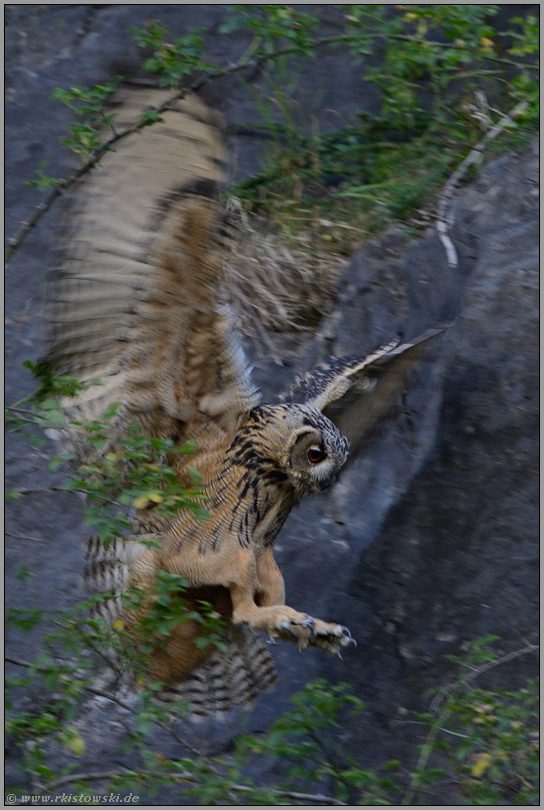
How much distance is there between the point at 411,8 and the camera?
4473 millimetres

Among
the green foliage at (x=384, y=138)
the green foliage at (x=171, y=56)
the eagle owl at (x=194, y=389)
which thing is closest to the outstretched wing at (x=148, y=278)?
the eagle owl at (x=194, y=389)

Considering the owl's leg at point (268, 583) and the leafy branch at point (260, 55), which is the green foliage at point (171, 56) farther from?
the owl's leg at point (268, 583)

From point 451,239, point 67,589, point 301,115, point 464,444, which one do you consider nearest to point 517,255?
point 451,239

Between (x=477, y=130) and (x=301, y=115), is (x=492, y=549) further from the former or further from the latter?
(x=301, y=115)

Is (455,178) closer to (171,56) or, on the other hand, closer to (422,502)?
(422,502)

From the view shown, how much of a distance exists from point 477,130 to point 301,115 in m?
1.19

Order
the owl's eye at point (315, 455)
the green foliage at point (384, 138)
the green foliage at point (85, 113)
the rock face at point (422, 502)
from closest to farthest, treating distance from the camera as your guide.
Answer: the green foliage at point (85, 113), the owl's eye at point (315, 455), the rock face at point (422, 502), the green foliage at point (384, 138)

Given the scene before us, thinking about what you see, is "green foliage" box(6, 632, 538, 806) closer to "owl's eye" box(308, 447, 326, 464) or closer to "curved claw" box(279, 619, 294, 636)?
"curved claw" box(279, 619, 294, 636)

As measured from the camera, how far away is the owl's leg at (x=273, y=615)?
8.69ft

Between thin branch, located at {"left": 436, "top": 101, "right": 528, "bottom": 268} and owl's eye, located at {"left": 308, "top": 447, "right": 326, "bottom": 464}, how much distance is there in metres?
1.58

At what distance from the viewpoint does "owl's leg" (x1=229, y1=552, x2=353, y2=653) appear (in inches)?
104

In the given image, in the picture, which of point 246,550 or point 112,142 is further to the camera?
point 246,550

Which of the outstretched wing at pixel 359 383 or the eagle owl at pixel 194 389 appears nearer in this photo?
the eagle owl at pixel 194 389

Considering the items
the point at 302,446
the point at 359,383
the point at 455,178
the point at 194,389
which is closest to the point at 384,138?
the point at 455,178
